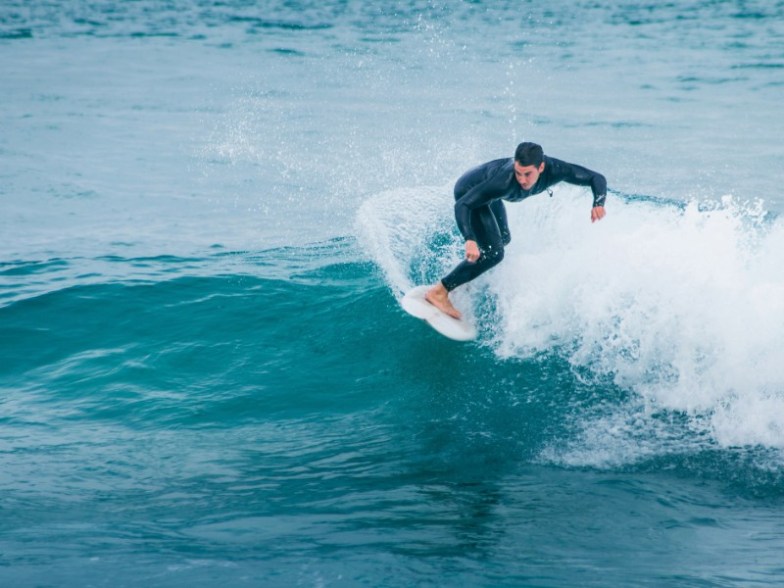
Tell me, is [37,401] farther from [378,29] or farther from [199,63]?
[378,29]

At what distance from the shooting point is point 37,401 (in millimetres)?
8719

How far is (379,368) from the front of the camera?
29.3 ft

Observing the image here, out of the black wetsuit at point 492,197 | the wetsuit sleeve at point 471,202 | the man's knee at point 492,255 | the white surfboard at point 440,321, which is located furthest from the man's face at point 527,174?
the white surfboard at point 440,321

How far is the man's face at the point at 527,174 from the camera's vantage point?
7469 mm

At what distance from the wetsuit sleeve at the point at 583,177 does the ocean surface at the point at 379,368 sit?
3.37 ft

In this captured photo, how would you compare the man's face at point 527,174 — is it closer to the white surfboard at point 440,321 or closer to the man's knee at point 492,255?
the man's knee at point 492,255

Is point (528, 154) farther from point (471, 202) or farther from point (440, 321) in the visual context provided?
point (440, 321)

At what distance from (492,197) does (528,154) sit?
0.64 meters

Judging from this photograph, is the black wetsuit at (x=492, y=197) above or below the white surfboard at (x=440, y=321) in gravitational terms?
above

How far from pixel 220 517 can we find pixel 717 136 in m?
15.0

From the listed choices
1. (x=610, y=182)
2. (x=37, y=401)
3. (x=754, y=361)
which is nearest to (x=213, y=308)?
(x=37, y=401)

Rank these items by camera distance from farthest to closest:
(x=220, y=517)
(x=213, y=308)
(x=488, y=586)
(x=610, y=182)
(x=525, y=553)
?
(x=610, y=182) → (x=213, y=308) → (x=220, y=517) → (x=525, y=553) → (x=488, y=586)

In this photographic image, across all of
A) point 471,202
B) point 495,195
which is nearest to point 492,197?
point 495,195

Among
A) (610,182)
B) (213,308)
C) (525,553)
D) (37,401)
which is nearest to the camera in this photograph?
(525,553)
